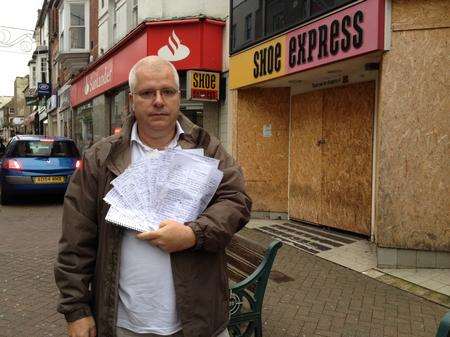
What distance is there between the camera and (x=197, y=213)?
1856 millimetres

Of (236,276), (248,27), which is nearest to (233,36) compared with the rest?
(248,27)

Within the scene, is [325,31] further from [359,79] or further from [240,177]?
[240,177]

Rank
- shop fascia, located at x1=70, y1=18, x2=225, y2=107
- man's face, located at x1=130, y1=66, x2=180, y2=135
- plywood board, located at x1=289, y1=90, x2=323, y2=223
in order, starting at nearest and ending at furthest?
1. man's face, located at x1=130, y1=66, x2=180, y2=135
2. plywood board, located at x1=289, y1=90, x2=323, y2=223
3. shop fascia, located at x1=70, y1=18, x2=225, y2=107

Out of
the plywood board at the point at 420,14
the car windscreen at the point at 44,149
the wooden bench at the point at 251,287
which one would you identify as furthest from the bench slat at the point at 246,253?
the car windscreen at the point at 44,149

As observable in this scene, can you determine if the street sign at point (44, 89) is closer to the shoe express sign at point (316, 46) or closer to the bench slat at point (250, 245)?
the shoe express sign at point (316, 46)

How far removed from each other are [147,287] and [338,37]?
5204 mm

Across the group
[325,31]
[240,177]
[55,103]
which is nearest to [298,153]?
[325,31]

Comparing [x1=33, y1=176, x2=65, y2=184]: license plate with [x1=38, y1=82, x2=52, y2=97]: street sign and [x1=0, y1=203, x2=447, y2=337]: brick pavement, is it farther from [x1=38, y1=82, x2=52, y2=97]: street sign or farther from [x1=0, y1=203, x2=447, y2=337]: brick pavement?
[x1=38, y1=82, x2=52, y2=97]: street sign

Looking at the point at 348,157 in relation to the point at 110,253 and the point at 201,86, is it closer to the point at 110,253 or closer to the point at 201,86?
the point at 201,86

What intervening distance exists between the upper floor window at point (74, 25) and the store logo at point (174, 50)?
1128 centimetres

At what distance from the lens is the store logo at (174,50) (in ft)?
33.9

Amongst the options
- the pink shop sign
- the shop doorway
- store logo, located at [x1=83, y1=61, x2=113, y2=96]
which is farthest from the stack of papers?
store logo, located at [x1=83, y1=61, x2=113, y2=96]

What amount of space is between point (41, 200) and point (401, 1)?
9.85 m

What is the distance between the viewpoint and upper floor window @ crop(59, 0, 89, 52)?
2067cm
